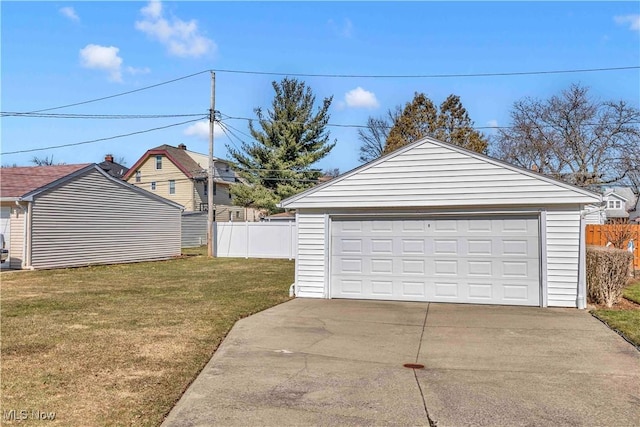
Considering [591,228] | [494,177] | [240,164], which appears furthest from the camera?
[240,164]

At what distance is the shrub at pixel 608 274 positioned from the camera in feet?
32.5

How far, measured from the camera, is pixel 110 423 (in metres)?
4.08

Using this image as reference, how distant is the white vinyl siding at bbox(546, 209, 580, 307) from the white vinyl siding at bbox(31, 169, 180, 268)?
1623cm

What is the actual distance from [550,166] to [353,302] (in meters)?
30.0

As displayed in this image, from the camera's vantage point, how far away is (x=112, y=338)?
7012 mm

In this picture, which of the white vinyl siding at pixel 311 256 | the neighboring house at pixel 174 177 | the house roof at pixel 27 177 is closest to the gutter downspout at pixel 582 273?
the white vinyl siding at pixel 311 256

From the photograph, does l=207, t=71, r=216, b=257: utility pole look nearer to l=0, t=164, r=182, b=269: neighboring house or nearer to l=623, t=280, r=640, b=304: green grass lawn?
l=0, t=164, r=182, b=269: neighboring house

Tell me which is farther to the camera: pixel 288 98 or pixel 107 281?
pixel 288 98

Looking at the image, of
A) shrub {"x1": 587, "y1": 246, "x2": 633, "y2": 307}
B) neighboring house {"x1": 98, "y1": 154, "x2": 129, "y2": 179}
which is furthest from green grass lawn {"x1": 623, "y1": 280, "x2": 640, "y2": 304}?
neighboring house {"x1": 98, "y1": 154, "x2": 129, "y2": 179}

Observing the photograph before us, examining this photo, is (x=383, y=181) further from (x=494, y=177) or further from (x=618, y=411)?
(x=618, y=411)

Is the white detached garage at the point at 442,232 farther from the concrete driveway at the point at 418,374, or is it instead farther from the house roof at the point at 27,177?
the house roof at the point at 27,177

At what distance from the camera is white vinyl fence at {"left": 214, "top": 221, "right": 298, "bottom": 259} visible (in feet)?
79.4

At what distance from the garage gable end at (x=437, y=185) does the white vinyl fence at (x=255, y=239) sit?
41.6ft

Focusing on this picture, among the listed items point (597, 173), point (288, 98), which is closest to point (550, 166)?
point (597, 173)
